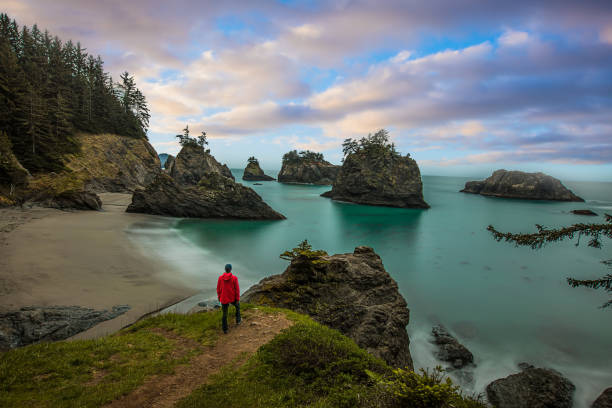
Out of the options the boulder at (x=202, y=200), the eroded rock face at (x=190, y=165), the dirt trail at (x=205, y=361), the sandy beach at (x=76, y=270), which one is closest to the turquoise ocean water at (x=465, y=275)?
the sandy beach at (x=76, y=270)

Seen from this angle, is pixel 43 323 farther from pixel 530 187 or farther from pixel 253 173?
pixel 253 173

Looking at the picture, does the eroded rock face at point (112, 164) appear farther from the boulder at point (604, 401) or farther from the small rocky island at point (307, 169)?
the small rocky island at point (307, 169)

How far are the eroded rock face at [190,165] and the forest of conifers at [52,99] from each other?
12.7m

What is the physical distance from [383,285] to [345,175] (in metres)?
67.2

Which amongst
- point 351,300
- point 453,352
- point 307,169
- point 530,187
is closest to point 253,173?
point 307,169

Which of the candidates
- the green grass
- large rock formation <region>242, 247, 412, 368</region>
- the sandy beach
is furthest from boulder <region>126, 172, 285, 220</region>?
the green grass

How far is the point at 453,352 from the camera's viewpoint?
1343cm

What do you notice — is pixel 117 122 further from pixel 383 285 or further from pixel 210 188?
pixel 383 285

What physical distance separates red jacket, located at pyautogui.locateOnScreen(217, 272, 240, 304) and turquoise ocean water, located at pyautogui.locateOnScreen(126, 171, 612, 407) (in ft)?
29.7

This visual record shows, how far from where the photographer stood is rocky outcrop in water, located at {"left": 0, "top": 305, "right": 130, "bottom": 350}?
32.0 feet

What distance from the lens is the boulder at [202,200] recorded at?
41.2 m

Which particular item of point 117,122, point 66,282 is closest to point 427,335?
point 66,282

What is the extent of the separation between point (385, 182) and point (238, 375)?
227 feet

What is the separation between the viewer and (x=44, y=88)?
176ft
